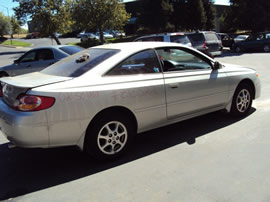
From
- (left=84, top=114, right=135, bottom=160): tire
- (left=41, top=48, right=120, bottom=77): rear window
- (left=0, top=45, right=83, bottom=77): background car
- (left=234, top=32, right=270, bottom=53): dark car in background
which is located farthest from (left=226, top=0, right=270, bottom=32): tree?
(left=84, top=114, right=135, bottom=160): tire

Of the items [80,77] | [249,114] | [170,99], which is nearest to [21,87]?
[80,77]

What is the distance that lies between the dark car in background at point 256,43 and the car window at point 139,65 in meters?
18.6

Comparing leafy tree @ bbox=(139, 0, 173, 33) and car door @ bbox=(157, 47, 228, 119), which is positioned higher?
leafy tree @ bbox=(139, 0, 173, 33)

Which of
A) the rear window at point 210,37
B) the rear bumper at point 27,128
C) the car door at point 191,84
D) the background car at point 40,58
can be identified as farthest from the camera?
the rear window at point 210,37

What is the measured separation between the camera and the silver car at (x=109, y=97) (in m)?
3.15

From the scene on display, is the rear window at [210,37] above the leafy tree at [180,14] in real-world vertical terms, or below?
below

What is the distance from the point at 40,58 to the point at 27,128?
6683 millimetres

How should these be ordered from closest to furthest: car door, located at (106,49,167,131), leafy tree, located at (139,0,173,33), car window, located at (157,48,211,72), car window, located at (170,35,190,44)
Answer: car door, located at (106,49,167,131), car window, located at (157,48,211,72), car window, located at (170,35,190,44), leafy tree, located at (139,0,173,33)

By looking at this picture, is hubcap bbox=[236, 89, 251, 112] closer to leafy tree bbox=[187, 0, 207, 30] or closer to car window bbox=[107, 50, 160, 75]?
car window bbox=[107, 50, 160, 75]

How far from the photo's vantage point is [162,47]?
426cm

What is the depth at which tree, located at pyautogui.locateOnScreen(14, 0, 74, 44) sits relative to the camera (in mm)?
21922

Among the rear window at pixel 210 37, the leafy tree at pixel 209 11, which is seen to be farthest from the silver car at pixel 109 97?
the leafy tree at pixel 209 11

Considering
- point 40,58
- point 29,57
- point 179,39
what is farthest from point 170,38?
point 29,57

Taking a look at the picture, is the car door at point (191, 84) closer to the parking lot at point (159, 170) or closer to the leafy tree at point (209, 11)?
the parking lot at point (159, 170)
